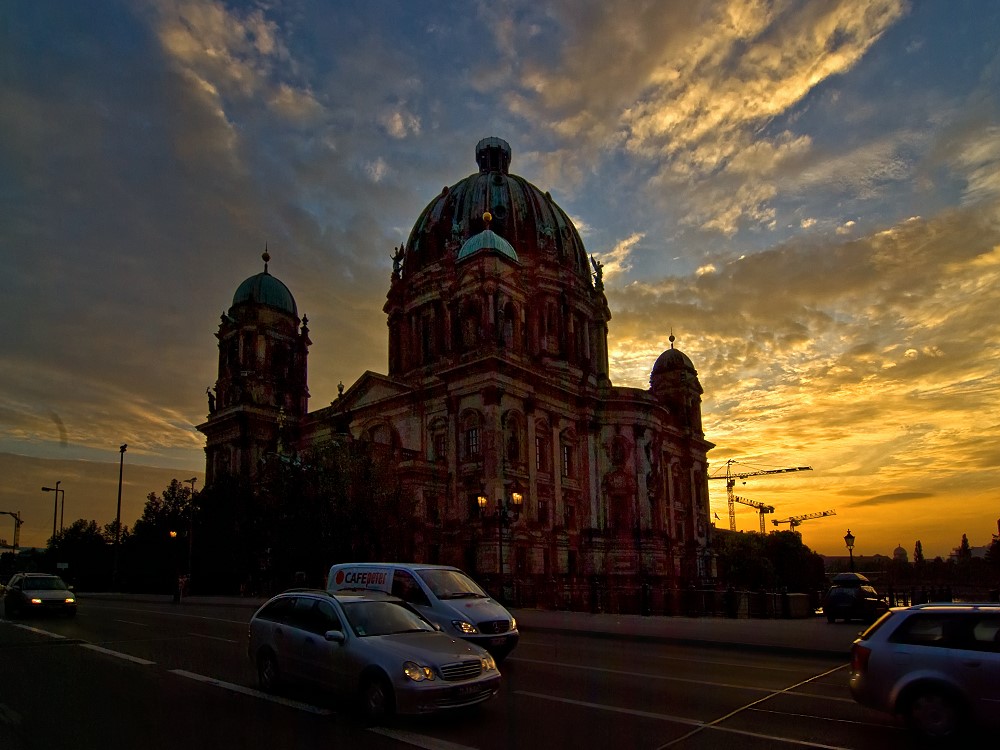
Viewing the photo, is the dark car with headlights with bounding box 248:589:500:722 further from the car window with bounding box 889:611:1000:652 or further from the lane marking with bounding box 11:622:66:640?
the lane marking with bounding box 11:622:66:640

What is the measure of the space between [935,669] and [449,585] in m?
9.11

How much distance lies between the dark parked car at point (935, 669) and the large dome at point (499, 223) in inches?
2120

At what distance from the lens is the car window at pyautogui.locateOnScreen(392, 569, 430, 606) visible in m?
15.0

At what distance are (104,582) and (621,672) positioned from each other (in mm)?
62032

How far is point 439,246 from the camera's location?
65000 millimetres

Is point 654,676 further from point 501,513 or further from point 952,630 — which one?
point 501,513

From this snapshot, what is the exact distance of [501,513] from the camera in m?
34.3

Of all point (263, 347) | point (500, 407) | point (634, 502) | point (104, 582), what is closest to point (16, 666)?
point (500, 407)

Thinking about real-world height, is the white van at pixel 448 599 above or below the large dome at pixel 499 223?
below

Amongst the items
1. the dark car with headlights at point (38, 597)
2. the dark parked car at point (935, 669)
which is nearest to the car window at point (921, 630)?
the dark parked car at point (935, 669)

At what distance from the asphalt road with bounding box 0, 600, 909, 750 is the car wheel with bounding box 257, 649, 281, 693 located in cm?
22

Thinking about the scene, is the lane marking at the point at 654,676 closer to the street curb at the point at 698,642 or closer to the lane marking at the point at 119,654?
the street curb at the point at 698,642

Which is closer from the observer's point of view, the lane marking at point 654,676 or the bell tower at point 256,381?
the lane marking at point 654,676

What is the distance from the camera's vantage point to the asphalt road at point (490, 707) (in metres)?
8.63
